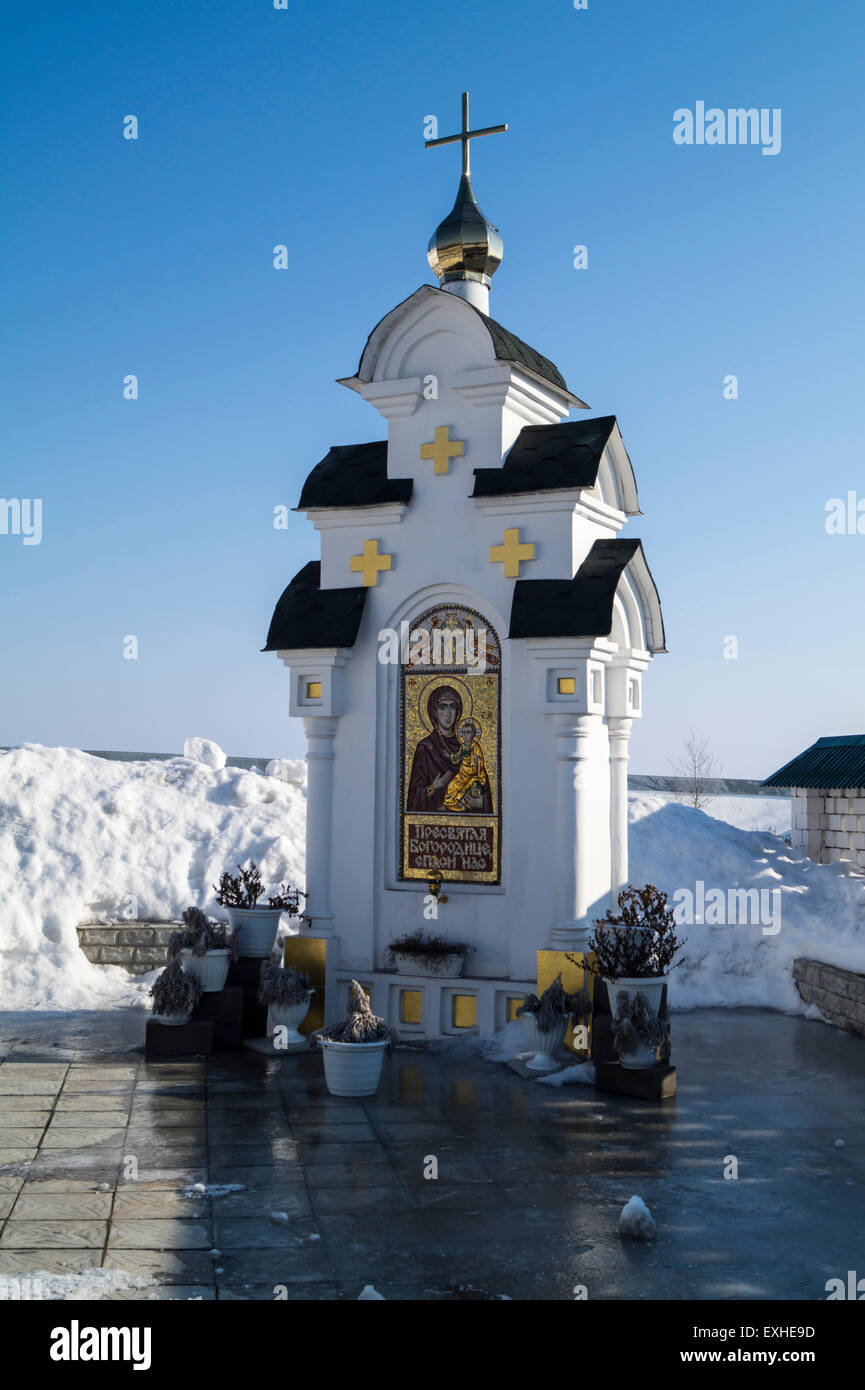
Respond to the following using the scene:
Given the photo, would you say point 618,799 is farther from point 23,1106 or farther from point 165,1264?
point 165,1264

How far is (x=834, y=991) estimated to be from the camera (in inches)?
467

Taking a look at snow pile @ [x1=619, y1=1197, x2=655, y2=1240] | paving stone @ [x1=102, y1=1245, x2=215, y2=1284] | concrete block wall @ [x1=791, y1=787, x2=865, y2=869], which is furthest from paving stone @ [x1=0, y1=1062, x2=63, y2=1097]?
concrete block wall @ [x1=791, y1=787, x2=865, y2=869]

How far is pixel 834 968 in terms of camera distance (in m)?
12.0

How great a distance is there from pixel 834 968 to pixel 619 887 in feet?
7.97

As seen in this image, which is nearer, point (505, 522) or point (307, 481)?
point (505, 522)

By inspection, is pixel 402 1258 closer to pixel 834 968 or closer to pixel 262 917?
pixel 262 917

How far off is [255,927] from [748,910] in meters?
6.44

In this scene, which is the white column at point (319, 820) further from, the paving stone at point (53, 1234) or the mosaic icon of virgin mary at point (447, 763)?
the paving stone at point (53, 1234)

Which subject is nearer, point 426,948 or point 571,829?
point 571,829

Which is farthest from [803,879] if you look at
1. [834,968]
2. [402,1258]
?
[402,1258]

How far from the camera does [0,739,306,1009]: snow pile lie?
13.1m

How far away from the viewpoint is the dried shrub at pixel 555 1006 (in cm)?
963

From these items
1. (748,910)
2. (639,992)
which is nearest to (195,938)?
(639,992)

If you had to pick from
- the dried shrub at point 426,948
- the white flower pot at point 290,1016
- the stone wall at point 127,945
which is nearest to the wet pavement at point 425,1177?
the white flower pot at point 290,1016
